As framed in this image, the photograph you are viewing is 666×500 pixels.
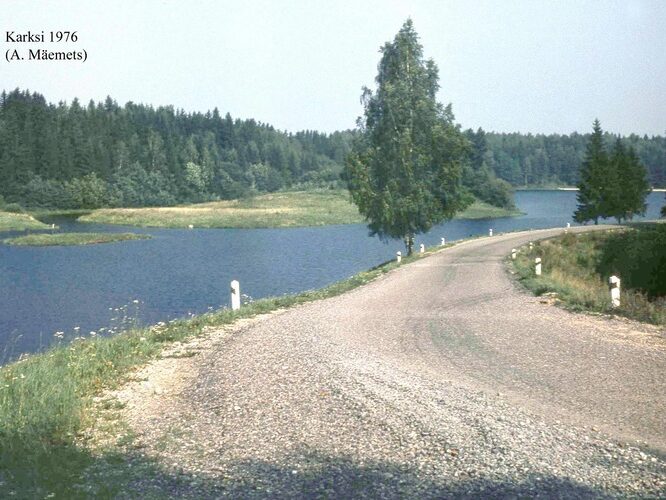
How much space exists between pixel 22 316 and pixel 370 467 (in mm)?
27703

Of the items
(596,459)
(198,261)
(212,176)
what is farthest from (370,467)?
(212,176)

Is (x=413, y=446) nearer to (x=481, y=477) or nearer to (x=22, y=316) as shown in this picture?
(x=481, y=477)

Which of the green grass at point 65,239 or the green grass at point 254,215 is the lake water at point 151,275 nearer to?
the green grass at point 65,239

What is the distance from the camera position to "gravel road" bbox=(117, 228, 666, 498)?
230 inches

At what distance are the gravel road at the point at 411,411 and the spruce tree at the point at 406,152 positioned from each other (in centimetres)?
2159

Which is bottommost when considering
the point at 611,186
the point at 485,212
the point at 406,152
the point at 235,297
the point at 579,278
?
the point at 485,212

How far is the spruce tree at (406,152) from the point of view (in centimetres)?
3528

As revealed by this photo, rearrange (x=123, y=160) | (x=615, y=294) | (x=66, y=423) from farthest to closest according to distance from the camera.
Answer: (x=123, y=160) → (x=615, y=294) → (x=66, y=423)

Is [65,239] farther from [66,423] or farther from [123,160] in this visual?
[123,160]

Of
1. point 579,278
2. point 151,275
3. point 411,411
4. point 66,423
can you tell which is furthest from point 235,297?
point 151,275

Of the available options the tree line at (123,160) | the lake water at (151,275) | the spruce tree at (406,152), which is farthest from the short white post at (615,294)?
the tree line at (123,160)

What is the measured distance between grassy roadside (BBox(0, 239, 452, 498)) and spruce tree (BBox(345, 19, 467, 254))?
78.8 feet

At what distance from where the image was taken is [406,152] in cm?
3541

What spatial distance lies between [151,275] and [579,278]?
1064 inches
